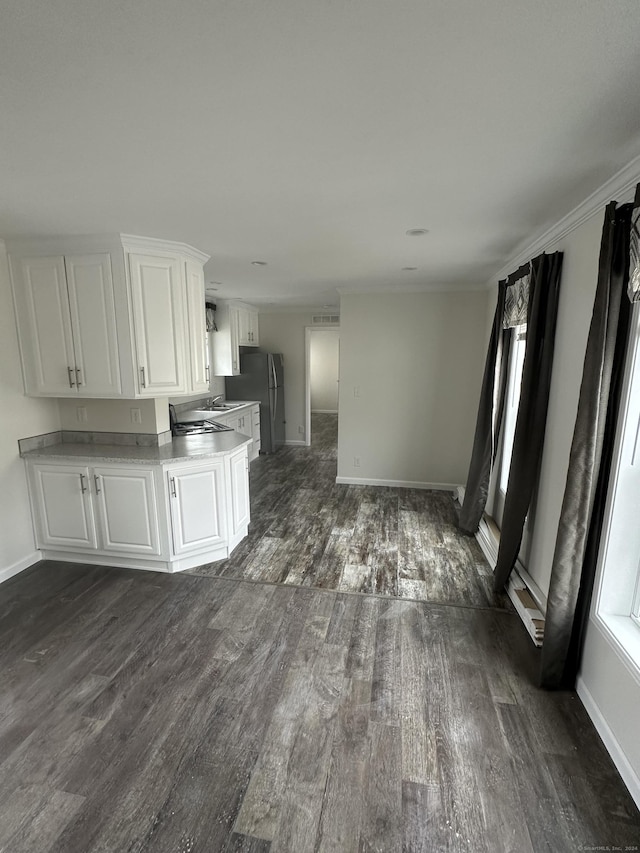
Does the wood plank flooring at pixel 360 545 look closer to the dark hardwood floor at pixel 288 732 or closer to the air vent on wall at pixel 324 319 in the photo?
the dark hardwood floor at pixel 288 732

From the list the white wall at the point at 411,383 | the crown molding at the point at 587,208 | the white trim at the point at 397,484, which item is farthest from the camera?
the white trim at the point at 397,484

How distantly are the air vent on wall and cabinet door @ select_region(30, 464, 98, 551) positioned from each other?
4.60 m

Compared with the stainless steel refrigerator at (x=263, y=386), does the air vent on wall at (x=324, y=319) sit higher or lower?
higher

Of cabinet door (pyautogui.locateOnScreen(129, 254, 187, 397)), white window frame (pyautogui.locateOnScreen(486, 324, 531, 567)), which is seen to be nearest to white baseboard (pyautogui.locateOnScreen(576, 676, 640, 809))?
white window frame (pyautogui.locateOnScreen(486, 324, 531, 567))

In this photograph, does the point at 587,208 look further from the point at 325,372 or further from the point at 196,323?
the point at 325,372

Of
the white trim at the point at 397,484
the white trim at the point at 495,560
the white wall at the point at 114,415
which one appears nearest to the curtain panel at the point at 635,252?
the white trim at the point at 495,560

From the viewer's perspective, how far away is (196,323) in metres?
3.17

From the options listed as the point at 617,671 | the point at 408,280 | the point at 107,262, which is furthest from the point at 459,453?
the point at 107,262

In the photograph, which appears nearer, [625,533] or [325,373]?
[625,533]

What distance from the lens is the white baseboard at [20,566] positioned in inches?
112

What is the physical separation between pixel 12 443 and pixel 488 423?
388 centimetres

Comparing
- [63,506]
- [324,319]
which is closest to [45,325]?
[63,506]

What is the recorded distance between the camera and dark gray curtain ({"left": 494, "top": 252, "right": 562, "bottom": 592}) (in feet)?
7.72

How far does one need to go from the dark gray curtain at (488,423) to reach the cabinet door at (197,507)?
2.25 meters
